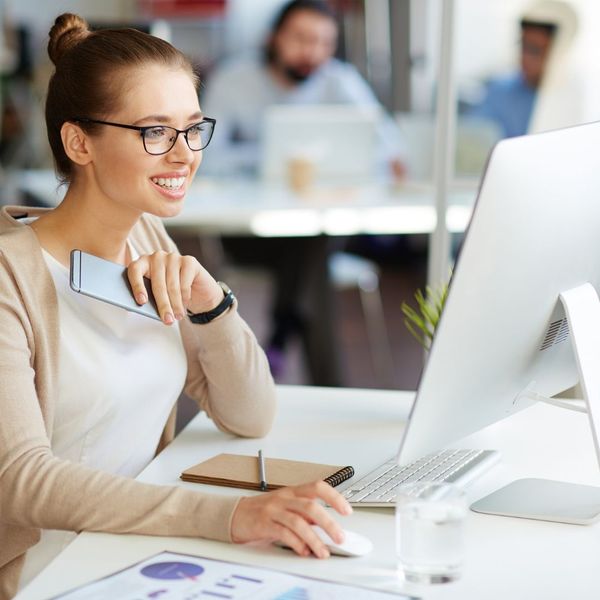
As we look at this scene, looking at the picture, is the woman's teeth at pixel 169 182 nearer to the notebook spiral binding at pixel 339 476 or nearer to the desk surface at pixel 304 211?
the notebook spiral binding at pixel 339 476

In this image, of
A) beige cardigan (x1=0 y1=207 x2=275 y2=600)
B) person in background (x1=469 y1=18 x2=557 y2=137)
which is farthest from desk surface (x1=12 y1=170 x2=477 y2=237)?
beige cardigan (x1=0 y1=207 x2=275 y2=600)

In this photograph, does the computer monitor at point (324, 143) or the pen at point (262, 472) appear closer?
the pen at point (262, 472)

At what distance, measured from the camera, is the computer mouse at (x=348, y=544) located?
1112 millimetres

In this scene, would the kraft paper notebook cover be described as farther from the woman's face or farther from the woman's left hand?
the woman's face

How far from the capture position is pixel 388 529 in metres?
1.20

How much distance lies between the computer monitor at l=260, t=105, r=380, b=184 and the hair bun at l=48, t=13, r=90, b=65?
2684 mm

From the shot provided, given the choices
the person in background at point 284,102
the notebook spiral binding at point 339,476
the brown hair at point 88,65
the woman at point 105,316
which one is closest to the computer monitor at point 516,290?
the notebook spiral binding at point 339,476

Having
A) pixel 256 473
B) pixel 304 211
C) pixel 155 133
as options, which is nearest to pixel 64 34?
pixel 155 133

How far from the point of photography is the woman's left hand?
1384mm

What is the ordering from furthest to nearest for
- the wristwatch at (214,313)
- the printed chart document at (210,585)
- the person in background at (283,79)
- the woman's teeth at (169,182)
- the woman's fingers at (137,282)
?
the person in background at (283,79) < the wristwatch at (214,313) < the woman's teeth at (169,182) < the woman's fingers at (137,282) < the printed chart document at (210,585)

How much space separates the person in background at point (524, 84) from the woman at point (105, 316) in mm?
1924

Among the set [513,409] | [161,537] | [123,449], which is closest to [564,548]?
[513,409]

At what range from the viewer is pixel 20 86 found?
7.36 metres

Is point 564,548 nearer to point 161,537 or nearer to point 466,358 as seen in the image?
point 466,358
